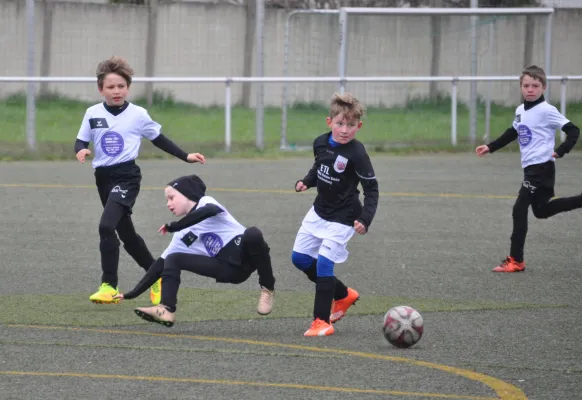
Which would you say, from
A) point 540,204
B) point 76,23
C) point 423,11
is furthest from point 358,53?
point 540,204

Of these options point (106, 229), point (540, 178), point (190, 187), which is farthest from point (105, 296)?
point (540, 178)

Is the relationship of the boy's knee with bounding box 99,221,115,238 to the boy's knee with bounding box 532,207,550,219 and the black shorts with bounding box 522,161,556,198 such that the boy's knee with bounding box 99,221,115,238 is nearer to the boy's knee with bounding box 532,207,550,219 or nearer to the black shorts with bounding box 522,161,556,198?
the black shorts with bounding box 522,161,556,198

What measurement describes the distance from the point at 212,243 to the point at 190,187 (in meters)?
0.39

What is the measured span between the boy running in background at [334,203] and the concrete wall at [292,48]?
45.1 feet

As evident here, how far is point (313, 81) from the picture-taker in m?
22.1

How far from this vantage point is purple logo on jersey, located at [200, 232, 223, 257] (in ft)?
26.8

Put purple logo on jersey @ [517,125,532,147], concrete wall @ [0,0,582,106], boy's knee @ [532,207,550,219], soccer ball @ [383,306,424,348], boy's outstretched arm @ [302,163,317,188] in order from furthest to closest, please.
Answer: concrete wall @ [0,0,582,106] → boy's knee @ [532,207,550,219] → purple logo on jersey @ [517,125,532,147] → boy's outstretched arm @ [302,163,317,188] → soccer ball @ [383,306,424,348]

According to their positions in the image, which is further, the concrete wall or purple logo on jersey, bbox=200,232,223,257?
the concrete wall

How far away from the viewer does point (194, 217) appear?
7926 mm

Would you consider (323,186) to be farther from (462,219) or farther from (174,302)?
(462,219)

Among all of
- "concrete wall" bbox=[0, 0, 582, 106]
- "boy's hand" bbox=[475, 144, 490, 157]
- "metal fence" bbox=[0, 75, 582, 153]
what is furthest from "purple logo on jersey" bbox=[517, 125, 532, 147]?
"concrete wall" bbox=[0, 0, 582, 106]

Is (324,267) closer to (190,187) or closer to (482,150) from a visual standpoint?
(190,187)

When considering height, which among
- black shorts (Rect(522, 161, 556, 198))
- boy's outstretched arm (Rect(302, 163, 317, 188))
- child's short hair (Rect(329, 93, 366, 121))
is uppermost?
child's short hair (Rect(329, 93, 366, 121))

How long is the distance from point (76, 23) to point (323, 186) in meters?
18.4
